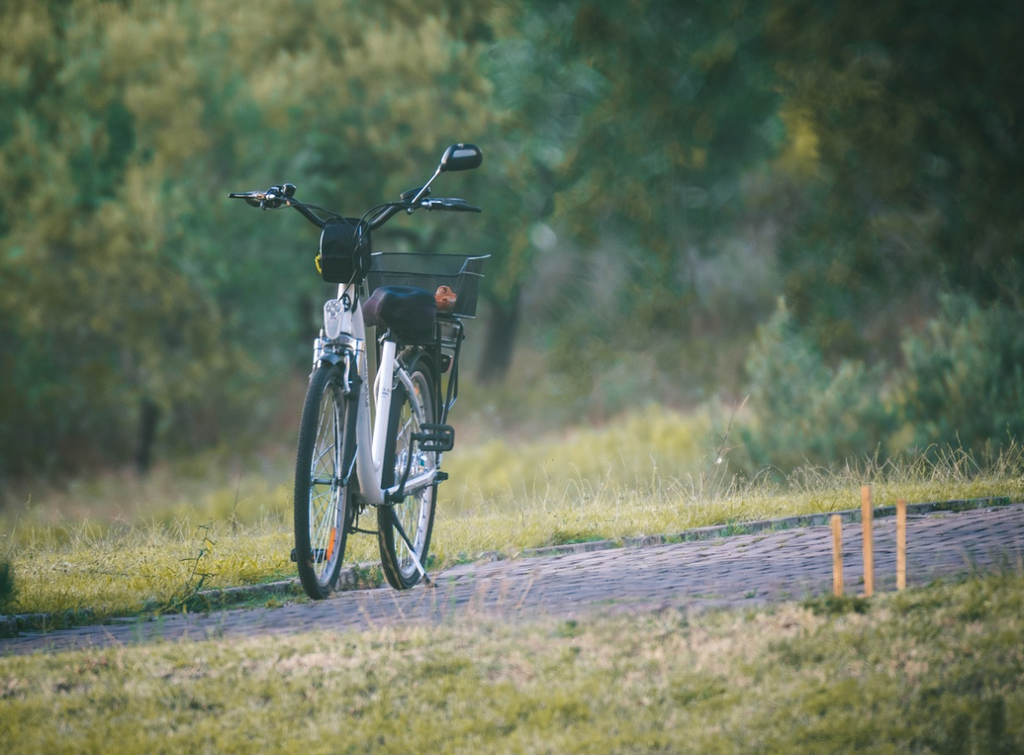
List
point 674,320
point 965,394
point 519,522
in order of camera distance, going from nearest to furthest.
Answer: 1. point 519,522
2. point 965,394
3. point 674,320

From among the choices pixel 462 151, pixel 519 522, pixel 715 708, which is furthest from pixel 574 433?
pixel 715 708

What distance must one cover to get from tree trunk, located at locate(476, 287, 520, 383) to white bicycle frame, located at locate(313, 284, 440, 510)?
2447 cm

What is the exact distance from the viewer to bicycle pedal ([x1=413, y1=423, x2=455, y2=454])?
7043mm

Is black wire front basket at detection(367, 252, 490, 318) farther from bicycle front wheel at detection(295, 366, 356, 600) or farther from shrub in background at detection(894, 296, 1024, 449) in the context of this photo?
shrub in background at detection(894, 296, 1024, 449)

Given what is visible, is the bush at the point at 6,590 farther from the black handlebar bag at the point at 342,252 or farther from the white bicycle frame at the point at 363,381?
the black handlebar bag at the point at 342,252

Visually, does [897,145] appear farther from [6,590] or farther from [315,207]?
[6,590]

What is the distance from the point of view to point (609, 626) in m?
5.68

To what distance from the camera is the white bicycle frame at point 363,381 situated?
6.39 meters

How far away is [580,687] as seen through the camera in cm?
511

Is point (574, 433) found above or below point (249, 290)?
below

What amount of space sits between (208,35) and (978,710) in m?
23.9

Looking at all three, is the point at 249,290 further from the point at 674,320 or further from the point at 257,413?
the point at 674,320

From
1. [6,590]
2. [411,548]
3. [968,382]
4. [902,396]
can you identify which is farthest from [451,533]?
[902,396]

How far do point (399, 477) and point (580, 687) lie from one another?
2.12 metres
